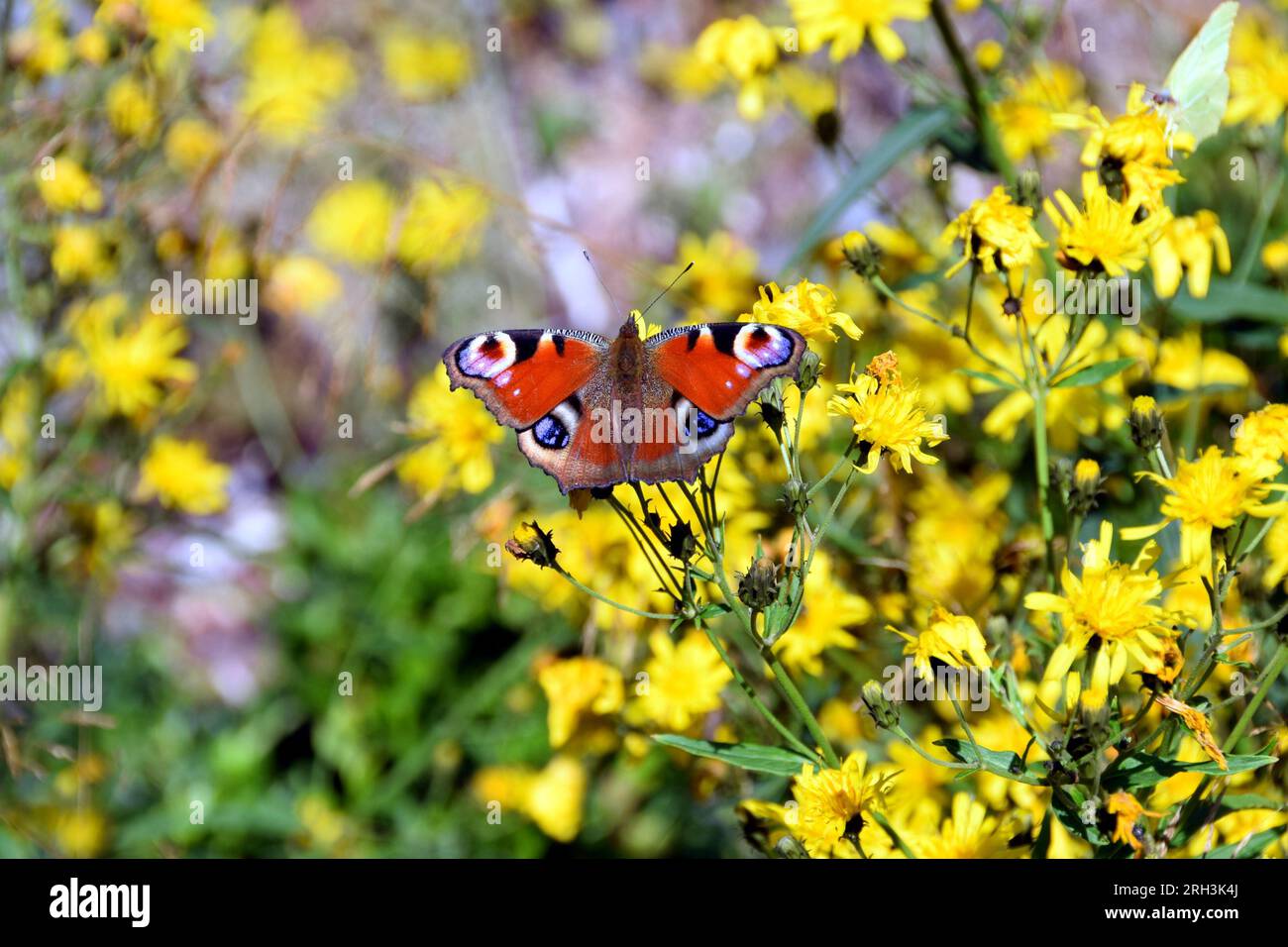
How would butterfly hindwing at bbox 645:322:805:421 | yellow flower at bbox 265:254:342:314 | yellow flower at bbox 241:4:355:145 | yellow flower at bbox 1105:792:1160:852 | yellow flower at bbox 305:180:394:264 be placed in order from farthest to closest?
yellow flower at bbox 305:180:394:264 → yellow flower at bbox 241:4:355:145 → yellow flower at bbox 265:254:342:314 → butterfly hindwing at bbox 645:322:805:421 → yellow flower at bbox 1105:792:1160:852

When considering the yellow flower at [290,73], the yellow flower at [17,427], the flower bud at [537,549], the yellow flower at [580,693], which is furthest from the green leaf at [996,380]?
the yellow flower at [290,73]

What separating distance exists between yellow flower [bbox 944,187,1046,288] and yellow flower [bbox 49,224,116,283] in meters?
2.57

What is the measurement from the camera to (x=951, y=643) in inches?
80.0

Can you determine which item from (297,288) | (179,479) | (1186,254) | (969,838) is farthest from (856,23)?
(297,288)

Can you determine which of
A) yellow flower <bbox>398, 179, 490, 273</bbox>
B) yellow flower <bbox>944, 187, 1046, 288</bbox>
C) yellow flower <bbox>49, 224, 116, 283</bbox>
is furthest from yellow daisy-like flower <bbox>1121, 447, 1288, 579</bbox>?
yellow flower <bbox>49, 224, 116, 283</bbox>

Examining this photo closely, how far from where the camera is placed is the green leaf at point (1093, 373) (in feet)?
7.52

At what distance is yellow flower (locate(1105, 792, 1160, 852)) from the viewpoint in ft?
6.01

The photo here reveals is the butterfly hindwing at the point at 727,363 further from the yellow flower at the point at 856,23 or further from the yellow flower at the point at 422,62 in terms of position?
the yellow flower at the point at 422,62

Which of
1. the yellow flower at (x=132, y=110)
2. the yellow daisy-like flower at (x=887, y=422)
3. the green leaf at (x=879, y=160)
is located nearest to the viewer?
the yellow daisy-like flower at (x=887, y=422)

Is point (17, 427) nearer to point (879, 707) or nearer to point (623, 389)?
point (623, 389)

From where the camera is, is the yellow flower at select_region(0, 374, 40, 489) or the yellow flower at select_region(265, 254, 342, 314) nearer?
the yellow flower at select_region(0, 374, 40, 489)

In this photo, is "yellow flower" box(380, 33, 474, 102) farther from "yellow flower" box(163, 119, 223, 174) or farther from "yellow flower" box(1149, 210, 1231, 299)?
"yellow flower" box(1149, 210, 1231, 299)

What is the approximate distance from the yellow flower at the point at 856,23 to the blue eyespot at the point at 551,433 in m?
1.35

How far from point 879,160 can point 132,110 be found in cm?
241
